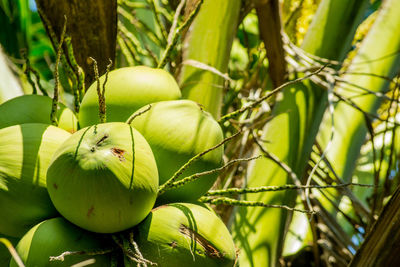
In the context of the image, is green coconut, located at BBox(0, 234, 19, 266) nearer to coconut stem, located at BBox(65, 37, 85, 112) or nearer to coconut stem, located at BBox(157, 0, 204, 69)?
coconut stem, located at BBox(65, 37, 85, 112)

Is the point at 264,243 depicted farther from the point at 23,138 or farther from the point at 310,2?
the point at 310,2

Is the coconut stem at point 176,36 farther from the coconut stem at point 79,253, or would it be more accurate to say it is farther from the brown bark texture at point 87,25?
the coconut stem at point 79,253

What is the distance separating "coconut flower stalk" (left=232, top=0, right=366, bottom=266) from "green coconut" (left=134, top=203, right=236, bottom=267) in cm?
31

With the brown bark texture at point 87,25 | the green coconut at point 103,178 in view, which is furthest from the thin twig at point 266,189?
the brown bark texture at point 87,25

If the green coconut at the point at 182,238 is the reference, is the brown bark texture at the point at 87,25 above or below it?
above

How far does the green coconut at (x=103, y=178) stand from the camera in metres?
0.62

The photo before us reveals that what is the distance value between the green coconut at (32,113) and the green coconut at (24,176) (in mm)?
71

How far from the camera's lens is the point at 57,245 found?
66 centimetres

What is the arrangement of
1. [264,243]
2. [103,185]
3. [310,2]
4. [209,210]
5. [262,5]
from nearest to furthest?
[103,185]
[209,210]
[264,243]
[262,5]
[310,2]

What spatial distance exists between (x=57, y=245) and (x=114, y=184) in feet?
0.39

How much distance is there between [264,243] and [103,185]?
51 centimetres

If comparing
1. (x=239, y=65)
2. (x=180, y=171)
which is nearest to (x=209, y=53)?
(x=180, y=171)

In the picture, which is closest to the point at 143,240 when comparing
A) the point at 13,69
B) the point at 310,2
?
the point at 13,69

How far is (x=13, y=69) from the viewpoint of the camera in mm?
1053
